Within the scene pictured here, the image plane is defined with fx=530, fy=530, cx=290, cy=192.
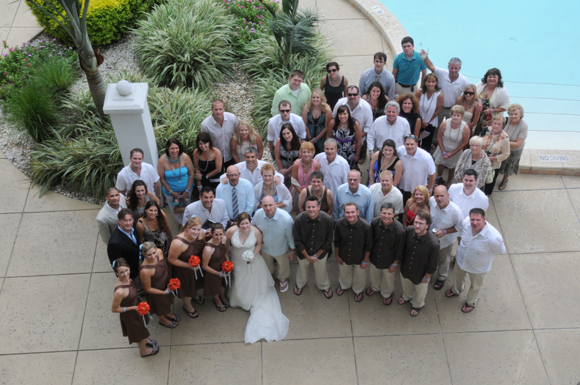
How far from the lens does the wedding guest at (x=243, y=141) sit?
757 cm

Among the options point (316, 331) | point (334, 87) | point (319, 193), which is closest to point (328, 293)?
point (316, 331)

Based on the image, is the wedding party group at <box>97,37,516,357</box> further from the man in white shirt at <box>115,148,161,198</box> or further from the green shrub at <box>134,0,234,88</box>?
the green shrub at <box>134,0,234,88</box>

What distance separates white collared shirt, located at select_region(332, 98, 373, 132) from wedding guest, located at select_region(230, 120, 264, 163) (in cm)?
131

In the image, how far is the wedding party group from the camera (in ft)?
20.8

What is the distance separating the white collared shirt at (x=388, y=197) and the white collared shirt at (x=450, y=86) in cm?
249

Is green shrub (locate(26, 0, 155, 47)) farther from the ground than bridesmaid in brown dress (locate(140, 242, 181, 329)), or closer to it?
farther from the ground

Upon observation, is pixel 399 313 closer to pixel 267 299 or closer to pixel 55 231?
pixel 267 299

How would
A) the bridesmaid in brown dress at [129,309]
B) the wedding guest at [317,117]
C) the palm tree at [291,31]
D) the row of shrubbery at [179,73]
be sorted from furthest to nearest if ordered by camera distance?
1. the palm tree at [291,31]
2. the row of shrubbery at [179,73]
3. the wedding guest at [317,117]
4. the bridesmaid in brown dress at [129,309]

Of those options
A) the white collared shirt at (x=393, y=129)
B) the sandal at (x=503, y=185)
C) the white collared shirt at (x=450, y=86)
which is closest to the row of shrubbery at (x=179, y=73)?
the white collared shirt at (x=393, y=129)

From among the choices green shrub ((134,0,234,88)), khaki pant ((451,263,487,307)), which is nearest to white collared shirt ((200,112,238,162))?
green shrub ((134,0,234,88))

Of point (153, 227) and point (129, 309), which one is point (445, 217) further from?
point (129, 309)

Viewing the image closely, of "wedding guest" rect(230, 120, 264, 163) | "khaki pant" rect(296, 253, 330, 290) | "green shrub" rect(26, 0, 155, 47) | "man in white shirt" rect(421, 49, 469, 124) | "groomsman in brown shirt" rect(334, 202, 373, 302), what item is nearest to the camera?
"groomsman in brown shirt" rect(334, 202, 373, 302)

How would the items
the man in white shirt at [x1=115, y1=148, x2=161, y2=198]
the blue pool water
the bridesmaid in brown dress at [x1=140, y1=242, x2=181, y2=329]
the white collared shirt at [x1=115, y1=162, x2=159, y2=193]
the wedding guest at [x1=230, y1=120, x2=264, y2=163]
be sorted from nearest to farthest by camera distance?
the bridesmaid in brown dress at [x1=140, y1=242, x2=181, y2=329] → the man in white shirt at [x1=115, y1=148, x2=161, y2=198] → the white collared shirt at [x1=115, y1=162, x2=159, y2=193] → the wedding guest at [x1=230, y1=120, x2=264, y2=163] → the blue pool water

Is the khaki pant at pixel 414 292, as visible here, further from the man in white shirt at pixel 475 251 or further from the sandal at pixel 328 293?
the sandal at pixel 328 293
